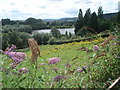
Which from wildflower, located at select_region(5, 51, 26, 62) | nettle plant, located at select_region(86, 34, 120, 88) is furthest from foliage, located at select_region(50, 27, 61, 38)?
wildflower, located at select_region(5, 51, 26, 62)

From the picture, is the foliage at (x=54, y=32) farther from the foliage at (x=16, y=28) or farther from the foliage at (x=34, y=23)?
the foliage at (x=34, y=23)

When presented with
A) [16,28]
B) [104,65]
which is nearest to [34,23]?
[16,28]

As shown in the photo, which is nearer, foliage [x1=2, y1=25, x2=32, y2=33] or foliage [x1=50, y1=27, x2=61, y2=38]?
foliage [x1=2, y1=25, x2=32, y2=33]

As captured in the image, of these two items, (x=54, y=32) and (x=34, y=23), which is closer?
(x=34, y=23)

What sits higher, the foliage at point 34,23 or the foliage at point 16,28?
the foliage at point 34,23

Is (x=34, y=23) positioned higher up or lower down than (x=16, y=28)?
higher up

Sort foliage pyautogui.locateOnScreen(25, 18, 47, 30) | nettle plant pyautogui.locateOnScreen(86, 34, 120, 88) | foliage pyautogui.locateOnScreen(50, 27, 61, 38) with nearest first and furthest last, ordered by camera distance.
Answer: nettle plant pyautogui.locateOnScreen(86, 34, 120, 88), foliage pyautogui.locateOnScreen(25, 18, 47, 30), foliage pyautogui.locateOnScreen(50, 27, 61, 38)

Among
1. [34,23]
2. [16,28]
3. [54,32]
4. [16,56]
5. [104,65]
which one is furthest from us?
[54,32]

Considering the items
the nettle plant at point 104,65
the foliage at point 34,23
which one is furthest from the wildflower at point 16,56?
the foliage at point 34,23

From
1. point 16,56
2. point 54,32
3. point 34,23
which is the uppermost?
point 34,23

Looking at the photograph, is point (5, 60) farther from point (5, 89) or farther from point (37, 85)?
point (37, 85)

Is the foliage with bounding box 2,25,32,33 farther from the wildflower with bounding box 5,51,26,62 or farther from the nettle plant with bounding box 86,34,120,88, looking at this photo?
the wildflower with bounding box 5,51,26,62

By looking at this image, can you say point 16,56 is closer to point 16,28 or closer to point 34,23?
point 34,23

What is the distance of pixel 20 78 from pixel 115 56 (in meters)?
1.63
